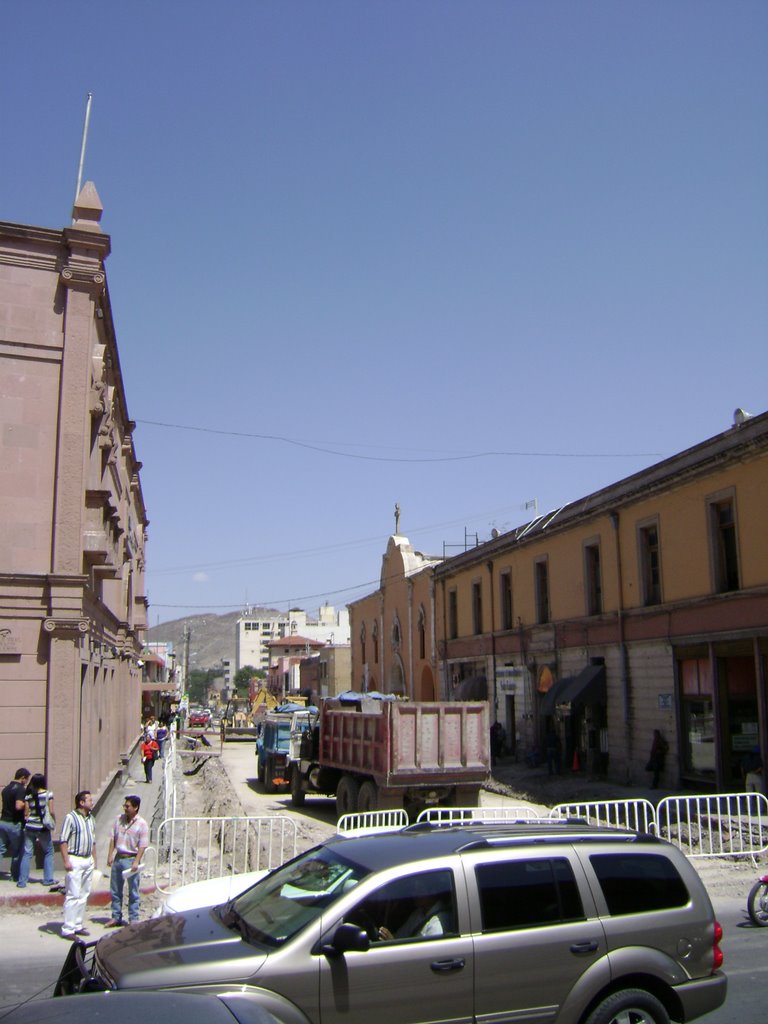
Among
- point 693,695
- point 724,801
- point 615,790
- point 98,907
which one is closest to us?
point 98,907

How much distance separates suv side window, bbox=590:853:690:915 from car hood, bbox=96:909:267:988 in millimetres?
2314

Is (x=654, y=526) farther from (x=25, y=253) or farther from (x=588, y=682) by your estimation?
(x=25, y=253)

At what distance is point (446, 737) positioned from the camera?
1756 centimetres

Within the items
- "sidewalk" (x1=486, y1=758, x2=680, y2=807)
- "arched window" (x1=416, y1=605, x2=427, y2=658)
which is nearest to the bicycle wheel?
"sidewalk" (x1=486, y1=758, x2=680, y2=807)

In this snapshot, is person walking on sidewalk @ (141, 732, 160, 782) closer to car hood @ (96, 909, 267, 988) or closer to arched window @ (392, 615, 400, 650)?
arched window @ (392, 615, 400, 650)

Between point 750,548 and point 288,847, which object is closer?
point 288,847

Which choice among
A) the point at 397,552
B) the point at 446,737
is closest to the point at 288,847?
the point at 446,737

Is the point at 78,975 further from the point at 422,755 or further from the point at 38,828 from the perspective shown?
the point at 422,755

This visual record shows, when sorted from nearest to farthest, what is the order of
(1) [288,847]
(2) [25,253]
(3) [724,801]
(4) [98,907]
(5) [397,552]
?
(4) [98,907]
(1) [288,847]
(2) [25,253]
(3) [724,801]
(5) [397,552]

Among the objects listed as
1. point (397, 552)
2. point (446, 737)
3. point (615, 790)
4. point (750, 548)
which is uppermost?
point (397, 552)

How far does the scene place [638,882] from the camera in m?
6.20

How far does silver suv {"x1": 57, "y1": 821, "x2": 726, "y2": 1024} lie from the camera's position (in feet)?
17.5

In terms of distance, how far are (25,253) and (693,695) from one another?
1719 centimetres

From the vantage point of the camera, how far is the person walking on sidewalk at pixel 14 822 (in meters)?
12.6
